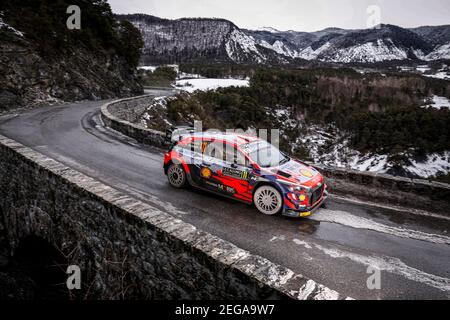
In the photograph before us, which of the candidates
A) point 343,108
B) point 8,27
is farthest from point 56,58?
point 343,108

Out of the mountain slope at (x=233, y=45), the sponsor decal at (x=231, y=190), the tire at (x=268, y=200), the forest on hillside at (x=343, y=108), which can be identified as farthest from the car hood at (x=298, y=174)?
the mountain slope at (x=233, y=45)

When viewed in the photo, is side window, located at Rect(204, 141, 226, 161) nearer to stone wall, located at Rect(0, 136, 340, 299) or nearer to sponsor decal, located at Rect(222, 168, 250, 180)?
sponsor decal, located at Rect(222, 168, 250, 180)

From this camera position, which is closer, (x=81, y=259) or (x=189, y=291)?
(x=189, y=291)

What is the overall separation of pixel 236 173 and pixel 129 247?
2.81 m

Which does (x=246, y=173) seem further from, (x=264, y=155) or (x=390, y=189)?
Result: (x=390, y=189)

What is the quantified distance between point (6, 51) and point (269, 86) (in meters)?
32.4

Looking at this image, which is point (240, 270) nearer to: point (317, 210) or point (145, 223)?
point (145, 223)

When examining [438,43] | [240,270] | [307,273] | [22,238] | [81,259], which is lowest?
[22,238]

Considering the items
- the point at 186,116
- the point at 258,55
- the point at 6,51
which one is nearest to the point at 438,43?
the point at 258,55

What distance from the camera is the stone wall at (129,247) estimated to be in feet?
11.1

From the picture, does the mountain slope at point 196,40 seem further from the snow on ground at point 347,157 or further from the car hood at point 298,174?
the car hood at point 298,174

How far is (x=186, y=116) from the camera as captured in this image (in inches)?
1067

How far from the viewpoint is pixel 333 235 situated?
18.6 feet

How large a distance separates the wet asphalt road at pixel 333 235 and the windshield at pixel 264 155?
1.16 meters
